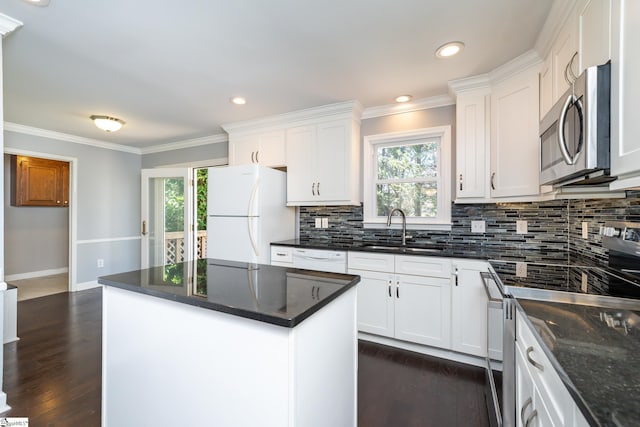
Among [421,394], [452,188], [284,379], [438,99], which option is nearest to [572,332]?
[284,379]

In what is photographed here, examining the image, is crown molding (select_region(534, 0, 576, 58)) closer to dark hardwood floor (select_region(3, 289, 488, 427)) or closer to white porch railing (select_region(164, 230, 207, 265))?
dark hardwood floor (select_region(3, 289, 488, 427))

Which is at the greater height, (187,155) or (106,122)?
(106,122)

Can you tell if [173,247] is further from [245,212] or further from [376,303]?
[376,303]

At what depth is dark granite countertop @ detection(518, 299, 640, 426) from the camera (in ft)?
1.71

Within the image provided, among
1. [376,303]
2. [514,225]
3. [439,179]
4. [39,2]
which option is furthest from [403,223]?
[39,2]

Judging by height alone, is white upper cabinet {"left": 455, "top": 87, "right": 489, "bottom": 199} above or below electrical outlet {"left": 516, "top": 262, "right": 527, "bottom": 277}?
above

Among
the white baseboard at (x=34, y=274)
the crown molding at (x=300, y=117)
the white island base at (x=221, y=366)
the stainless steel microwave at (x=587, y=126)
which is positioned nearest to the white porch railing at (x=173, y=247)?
the crown molding at (x=300, y=117)

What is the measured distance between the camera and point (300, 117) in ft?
10.7

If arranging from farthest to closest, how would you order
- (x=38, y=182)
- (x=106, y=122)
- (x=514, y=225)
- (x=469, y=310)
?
(x=38, y=182) < (x=106, y=122) < (x=514, y=225) < (x=469, y=310)

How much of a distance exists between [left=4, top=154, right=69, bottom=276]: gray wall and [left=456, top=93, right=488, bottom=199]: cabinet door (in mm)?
6816

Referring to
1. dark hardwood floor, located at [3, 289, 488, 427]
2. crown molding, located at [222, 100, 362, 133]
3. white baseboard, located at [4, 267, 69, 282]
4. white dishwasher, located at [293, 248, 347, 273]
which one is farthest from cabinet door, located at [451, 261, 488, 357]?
white baseboard, located at [4, 267, 69, 282]

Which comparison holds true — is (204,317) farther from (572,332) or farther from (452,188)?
(452,188)

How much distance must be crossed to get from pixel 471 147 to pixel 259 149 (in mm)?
2328

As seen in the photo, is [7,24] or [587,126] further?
[7,24]
